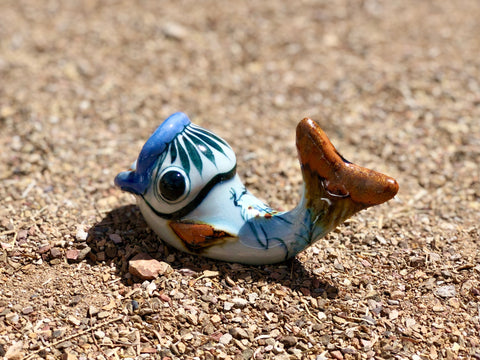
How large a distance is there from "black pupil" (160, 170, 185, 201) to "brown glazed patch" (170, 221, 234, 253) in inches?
7.2

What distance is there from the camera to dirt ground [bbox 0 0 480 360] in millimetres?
2824

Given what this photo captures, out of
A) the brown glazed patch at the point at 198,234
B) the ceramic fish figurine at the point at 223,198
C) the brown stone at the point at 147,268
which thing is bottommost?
the brown stone at the point at 147,268

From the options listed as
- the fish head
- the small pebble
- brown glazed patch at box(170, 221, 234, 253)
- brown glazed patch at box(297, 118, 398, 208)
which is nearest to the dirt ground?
the small pebble

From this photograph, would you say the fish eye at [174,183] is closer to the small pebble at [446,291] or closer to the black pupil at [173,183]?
the black pupil at [173,183]

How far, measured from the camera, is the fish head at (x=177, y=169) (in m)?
2.91

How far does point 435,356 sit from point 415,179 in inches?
67.8

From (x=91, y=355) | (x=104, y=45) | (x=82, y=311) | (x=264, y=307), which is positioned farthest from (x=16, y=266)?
(x=104, y=45)

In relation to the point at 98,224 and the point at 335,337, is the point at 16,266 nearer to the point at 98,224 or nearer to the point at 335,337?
the point at 98,224

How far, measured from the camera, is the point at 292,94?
205 inches

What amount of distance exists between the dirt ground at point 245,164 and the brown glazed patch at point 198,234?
14 cm

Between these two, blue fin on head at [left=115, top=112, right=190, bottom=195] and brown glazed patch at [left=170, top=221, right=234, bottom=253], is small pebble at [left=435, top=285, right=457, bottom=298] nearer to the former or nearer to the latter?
brown glazed patch at [left=170, top=221, right=234, bottom=253]

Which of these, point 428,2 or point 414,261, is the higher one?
point 428,2

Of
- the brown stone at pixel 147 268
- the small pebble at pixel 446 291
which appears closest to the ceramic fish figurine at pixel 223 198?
the brown stone at pixel 147 268

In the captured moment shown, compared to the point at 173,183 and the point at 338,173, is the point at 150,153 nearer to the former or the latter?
the point at 173,183
